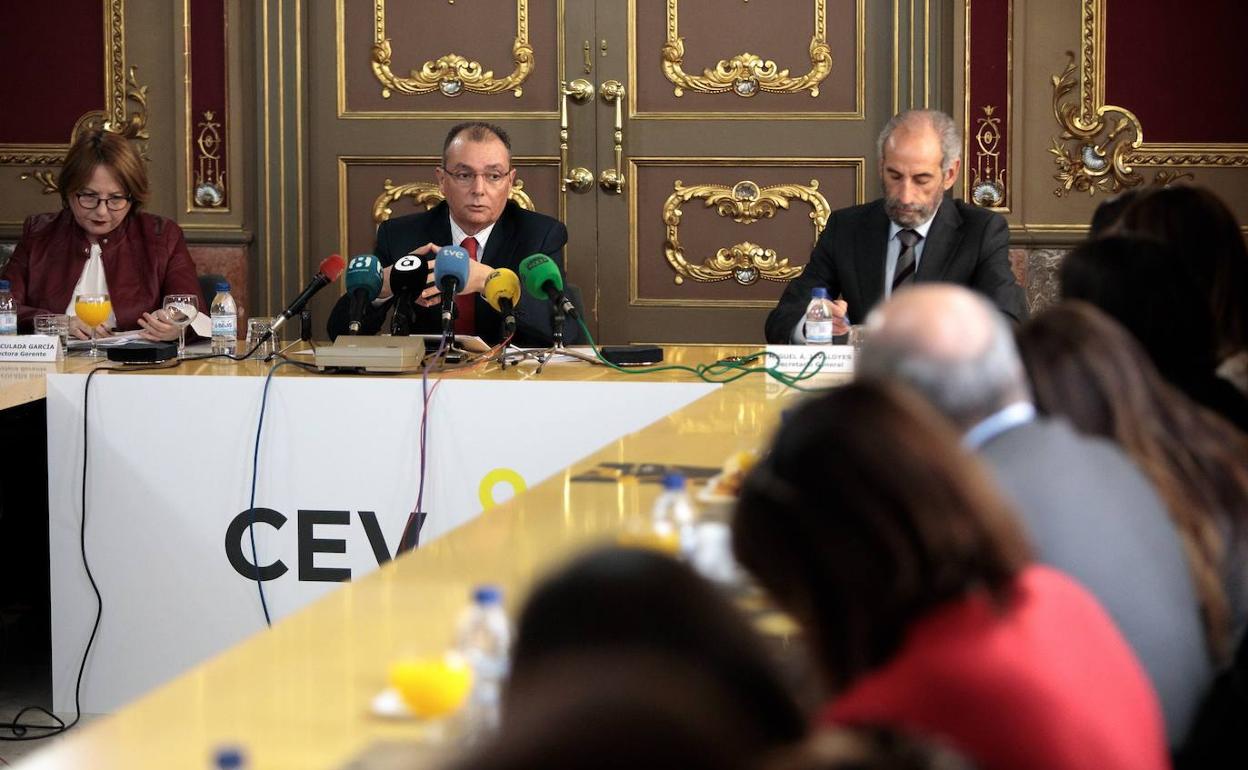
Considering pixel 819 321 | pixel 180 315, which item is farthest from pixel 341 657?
pixel 180 315

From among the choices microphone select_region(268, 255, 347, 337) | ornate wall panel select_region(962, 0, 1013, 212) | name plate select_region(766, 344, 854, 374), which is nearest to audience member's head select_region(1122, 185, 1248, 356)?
name plate select_region(766, 344, 854, 374)

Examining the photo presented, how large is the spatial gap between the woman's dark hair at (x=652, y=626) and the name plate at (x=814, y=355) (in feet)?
8.98

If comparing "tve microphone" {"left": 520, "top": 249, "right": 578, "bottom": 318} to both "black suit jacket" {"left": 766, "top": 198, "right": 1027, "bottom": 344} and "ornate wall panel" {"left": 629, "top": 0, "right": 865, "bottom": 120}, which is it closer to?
"black suit jacket" {"left": 766, "top": 198, "right": 1027, "bottom": 344}

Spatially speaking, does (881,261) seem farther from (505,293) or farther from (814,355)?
(505,293)

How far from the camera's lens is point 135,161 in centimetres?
445

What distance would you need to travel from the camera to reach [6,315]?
155 inches

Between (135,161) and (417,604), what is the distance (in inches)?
126

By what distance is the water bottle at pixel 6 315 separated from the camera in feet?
12.9

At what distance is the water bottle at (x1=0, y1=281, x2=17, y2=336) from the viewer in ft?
12.9

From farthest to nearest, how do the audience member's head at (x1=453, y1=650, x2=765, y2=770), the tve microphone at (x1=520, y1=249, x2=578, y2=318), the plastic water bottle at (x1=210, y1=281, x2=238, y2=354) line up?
1. the plastic water bottle at (x1=210, y1=281, x2=238, y2=354)
2. the tve microphone at (x1=520, y1=249, x2=578, y2=318)
3. the audience member's head at (x1=453, y1=650, x2=765, y2=770)

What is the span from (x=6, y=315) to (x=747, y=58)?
2675 mm

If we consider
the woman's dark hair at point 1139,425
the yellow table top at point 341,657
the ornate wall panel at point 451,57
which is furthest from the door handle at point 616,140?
the woman's dark hair at point 1139,425

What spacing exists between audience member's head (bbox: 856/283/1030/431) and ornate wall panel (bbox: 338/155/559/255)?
4324 millimetres

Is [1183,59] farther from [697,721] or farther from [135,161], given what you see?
[697,721]
